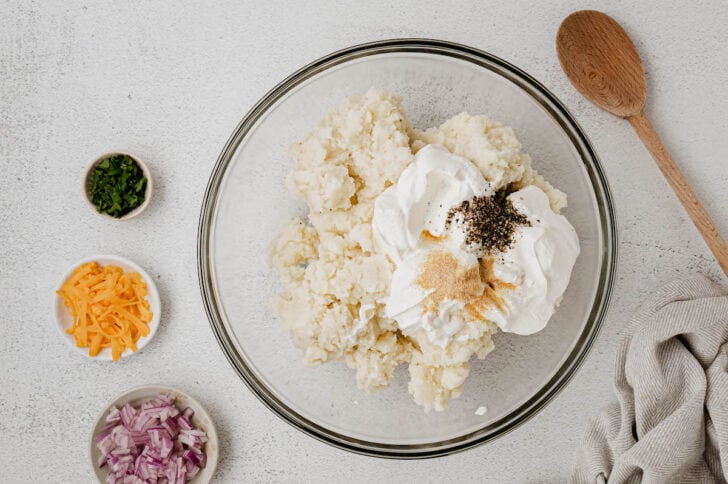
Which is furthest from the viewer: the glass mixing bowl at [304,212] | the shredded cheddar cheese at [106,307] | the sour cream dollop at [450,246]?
the shredded cheddar cheese at [106,307]

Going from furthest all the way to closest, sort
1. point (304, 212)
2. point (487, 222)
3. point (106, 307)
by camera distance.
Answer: point (106, 307) < point (304, 212) < point (487, 222)

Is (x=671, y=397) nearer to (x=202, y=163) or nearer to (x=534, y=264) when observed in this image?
(x=534, y=264)

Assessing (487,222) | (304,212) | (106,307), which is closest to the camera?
(487,222)

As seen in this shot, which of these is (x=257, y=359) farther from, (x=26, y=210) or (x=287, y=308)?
(x=26, y=210)

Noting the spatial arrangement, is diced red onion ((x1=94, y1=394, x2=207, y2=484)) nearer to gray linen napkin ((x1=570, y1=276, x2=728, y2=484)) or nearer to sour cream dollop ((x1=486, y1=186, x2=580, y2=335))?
sour cream dollop ((x1=486, y1=186, x2=580, y2=335))

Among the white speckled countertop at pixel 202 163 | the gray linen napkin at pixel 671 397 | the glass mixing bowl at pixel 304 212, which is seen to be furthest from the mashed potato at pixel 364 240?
the gray linen napkin at pixel 671 397

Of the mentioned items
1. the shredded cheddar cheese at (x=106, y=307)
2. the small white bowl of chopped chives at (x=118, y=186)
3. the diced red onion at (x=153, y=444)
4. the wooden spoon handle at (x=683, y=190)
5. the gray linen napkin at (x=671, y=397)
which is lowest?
the gray linen napkin at (x=671, y=397)

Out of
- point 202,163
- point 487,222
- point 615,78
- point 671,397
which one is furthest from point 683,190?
point 202,163

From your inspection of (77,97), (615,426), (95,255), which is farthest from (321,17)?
(615,426)

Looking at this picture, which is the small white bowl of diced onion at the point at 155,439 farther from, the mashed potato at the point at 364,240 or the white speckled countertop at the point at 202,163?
the mashed potato at the point at 364,240
